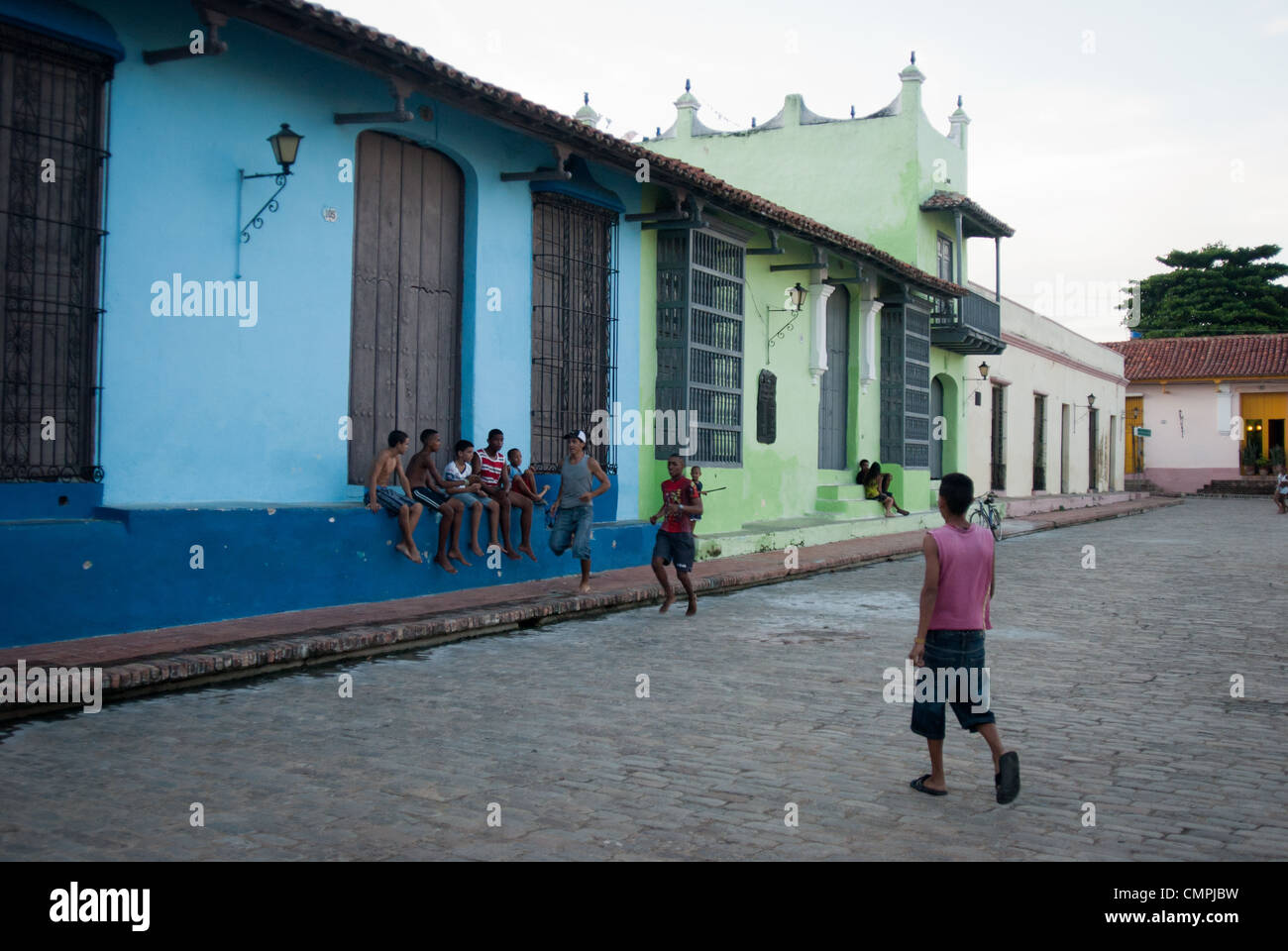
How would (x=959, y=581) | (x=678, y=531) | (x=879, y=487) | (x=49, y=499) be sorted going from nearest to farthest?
(x=959, y=581) < (x=49, y=499) < (x=678, y=531) < (x=879, y=487)

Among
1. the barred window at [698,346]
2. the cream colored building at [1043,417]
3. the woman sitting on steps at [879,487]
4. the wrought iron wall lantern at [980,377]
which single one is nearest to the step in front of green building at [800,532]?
the woman sitting on steps at [879,487]

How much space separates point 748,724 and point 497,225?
7.46 m

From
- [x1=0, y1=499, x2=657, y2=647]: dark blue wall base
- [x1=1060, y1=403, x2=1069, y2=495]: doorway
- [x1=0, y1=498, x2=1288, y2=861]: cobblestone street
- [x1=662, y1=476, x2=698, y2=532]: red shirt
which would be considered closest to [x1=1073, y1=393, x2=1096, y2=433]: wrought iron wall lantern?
[x1=1060, y1=403, x2=1069, y2=495]: doorway

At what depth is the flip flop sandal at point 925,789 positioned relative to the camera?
196 inches

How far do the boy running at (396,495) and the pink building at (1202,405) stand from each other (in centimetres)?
4080

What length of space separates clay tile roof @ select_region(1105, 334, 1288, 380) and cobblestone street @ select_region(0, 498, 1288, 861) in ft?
130

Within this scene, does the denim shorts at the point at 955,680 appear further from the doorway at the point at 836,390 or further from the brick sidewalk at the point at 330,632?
the doorway at the point at 836,390

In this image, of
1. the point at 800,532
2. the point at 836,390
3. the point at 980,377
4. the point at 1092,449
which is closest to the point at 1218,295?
the point at 1092,449

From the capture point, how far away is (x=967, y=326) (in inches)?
981

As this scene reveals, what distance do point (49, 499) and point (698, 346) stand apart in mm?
8905

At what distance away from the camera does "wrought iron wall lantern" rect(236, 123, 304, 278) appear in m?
9.27

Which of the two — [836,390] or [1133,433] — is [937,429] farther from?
[1133,433]

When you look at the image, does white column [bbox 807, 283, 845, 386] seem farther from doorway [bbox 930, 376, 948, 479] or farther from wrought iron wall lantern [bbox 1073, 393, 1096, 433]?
wrought iron wall lantern [bbox 1073, 393, 1096, 433]

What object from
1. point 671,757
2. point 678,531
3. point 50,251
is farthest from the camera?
point 678,531
